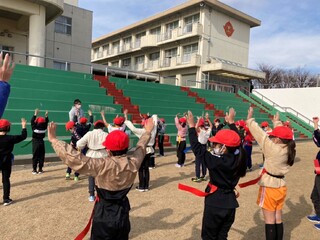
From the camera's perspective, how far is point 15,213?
4867mm

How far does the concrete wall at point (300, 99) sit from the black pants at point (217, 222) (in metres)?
22.5

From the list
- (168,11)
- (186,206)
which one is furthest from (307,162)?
(168,11)

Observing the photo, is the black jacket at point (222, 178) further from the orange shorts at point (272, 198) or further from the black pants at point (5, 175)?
the black pants at point (5, 175)

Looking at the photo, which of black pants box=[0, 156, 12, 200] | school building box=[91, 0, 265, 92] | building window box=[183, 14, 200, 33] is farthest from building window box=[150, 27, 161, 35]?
black pants box=[0, 156, 12, 200]

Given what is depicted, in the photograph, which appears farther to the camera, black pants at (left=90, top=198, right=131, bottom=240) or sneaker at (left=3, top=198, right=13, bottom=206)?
sneaker at (left=3, top=198, right=13, bottom=206)

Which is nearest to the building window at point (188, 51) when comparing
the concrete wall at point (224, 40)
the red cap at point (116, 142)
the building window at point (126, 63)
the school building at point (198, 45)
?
the school building at point (198, 45)

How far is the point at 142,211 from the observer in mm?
5250

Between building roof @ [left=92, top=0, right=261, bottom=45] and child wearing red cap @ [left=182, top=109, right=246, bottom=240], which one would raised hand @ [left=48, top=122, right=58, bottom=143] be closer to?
child wearing red cap @ [left=182, top=109, right=246, bottom=240]

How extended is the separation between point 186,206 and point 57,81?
10.2 m

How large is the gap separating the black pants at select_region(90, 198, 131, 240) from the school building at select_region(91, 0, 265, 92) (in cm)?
2251

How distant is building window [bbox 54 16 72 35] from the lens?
19.5m

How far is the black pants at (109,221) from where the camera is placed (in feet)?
8.55

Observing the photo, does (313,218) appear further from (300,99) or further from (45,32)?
(300,99)

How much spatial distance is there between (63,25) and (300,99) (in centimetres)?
1987
